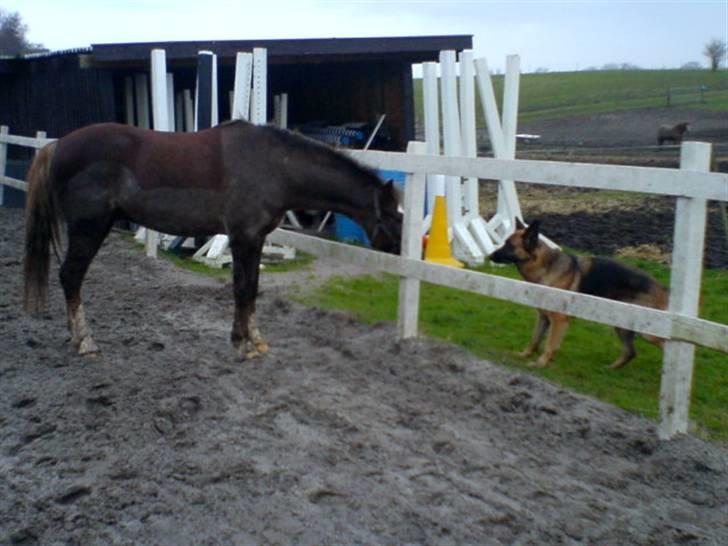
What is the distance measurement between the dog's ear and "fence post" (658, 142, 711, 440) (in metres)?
1.91

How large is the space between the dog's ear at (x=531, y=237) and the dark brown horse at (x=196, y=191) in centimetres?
92

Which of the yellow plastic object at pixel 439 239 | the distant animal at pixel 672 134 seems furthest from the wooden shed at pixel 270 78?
the distant animal at pixel 672 134

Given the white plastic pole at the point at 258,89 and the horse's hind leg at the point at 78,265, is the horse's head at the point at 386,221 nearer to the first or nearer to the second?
the horse's hind leg at the point at 78,265

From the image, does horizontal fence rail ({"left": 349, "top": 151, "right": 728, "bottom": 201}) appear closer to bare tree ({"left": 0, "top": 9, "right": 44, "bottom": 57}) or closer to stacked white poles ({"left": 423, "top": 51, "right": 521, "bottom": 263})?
stacked white poles ({"left": 423, "top": 51, "right": 521, "bottom": 263})

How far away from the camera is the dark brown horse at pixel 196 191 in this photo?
20.1 ft

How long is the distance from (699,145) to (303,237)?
3762mm

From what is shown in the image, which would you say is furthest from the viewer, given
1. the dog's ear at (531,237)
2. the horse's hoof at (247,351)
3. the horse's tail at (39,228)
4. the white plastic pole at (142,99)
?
the white plastic pole at (142,99)

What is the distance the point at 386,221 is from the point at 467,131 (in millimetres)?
4516

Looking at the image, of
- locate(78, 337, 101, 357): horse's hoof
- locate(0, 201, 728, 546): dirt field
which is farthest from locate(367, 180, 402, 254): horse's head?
locate(78, 337, 101, 357): horse's hoof

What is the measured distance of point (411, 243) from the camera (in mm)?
6332

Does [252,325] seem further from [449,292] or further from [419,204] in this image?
[449,292]

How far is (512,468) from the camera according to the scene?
4184 millimetres

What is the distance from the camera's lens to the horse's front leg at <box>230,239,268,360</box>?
618 cm

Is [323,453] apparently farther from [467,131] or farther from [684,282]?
[467,131]
